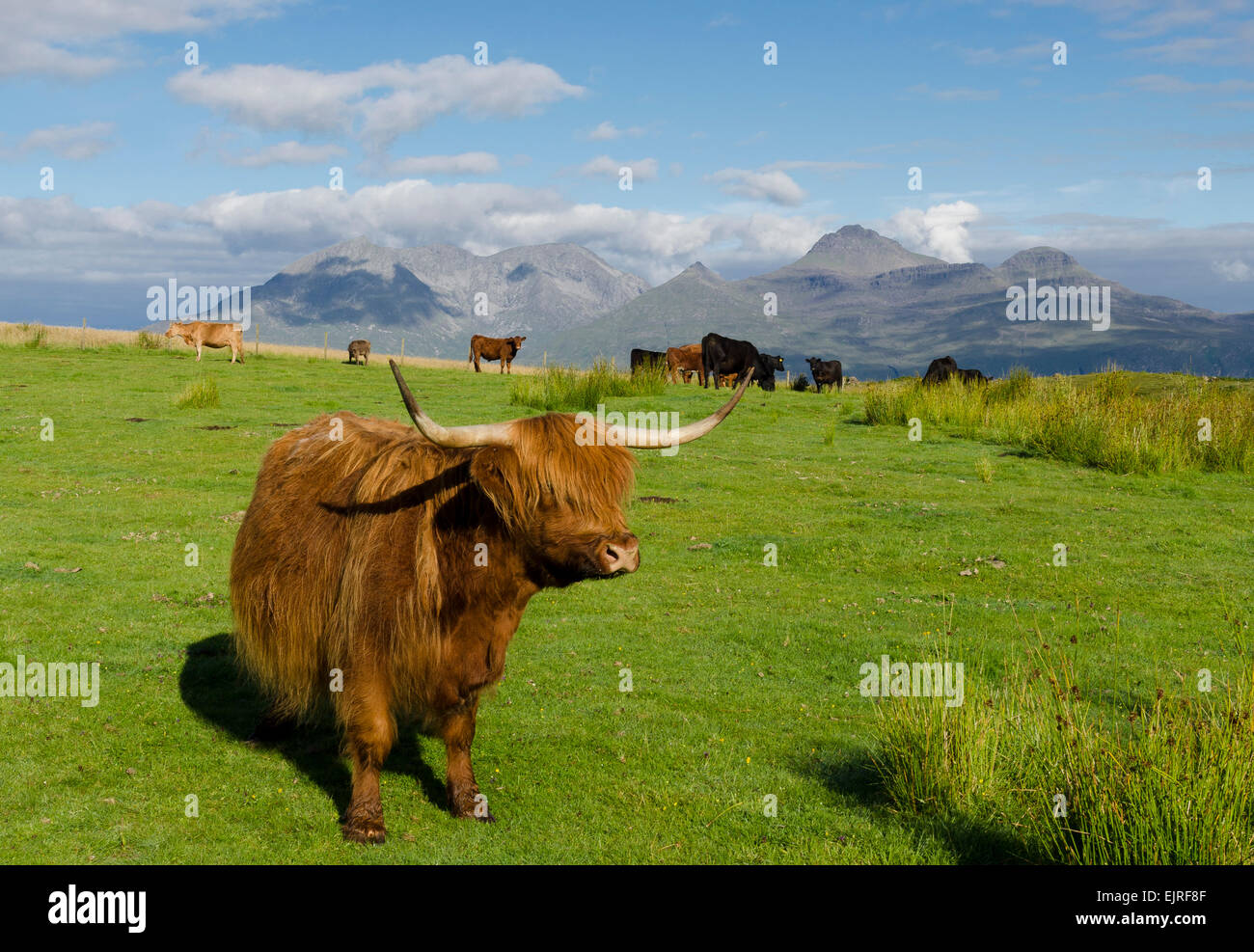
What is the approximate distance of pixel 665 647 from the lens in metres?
8.66

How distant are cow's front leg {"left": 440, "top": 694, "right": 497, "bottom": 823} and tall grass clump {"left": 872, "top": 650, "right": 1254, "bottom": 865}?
2.42 metres

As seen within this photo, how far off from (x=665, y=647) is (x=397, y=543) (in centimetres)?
418

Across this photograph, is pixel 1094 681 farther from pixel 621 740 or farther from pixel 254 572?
pixel 254 572

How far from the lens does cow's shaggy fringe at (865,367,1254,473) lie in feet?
59.5

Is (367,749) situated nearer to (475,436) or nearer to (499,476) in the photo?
(499,476)

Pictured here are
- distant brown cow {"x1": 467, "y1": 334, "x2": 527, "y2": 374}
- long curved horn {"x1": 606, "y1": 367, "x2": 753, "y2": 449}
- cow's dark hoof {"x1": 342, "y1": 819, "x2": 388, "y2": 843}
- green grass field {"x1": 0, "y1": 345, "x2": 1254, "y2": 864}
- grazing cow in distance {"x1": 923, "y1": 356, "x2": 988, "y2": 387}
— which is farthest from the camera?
distant brown cow {"x1": 467, "y1": 334, "x2": 527, "y2": 374}

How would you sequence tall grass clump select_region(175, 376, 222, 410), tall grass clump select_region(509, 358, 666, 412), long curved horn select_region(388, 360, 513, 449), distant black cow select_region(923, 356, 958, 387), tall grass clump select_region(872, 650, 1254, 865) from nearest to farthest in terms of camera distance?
1. tall grass clump select_region(872, 650, 1254, 865)
2. long curved horn select_region(388, 360, 513, 449)
3. tall grass clump select_region(175, 376, 222, 410)
4. tall grass clump select_region(509, 358, 666, 412)
5. distant black cow select_region(923, 356, 958, 387)

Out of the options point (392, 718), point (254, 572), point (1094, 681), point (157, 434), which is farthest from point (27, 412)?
point (1094, 681)

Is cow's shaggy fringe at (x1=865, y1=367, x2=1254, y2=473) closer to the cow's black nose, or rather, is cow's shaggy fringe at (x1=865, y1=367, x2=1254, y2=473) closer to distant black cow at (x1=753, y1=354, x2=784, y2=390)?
distant black cow at (x1=753, y1=354, x2=784, y2=390)

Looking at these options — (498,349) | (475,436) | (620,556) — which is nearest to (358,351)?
(498,349)

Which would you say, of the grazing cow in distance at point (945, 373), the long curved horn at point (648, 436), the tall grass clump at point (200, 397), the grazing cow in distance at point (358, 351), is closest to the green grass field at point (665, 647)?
the long curved horn at point (648, 436)

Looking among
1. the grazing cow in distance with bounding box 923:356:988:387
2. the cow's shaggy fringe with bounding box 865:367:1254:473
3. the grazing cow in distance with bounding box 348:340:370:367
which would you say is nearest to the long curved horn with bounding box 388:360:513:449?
the cow's shaggy fringe with bounding box 865:367:1254:473

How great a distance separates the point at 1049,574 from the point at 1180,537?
313 centimetres
